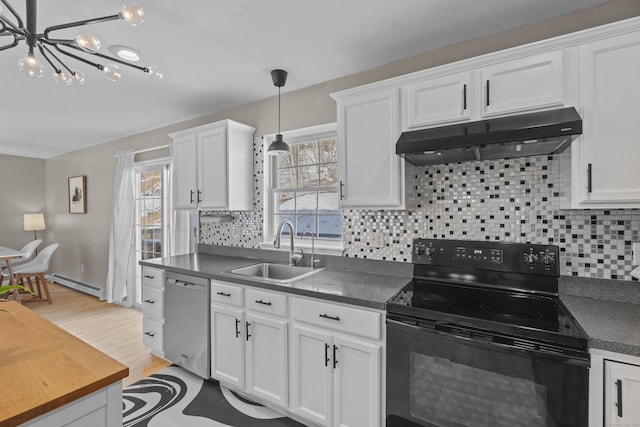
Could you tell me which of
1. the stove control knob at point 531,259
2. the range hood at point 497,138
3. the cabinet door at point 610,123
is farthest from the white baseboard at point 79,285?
the cabinet door at point 610,123

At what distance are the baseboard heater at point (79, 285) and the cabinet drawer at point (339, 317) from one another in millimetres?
4419

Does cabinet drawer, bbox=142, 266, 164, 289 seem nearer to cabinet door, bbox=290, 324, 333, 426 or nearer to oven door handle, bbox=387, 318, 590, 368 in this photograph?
cabinet door, bbox=290, 324, 333, 426

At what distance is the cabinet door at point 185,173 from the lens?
3148 mm

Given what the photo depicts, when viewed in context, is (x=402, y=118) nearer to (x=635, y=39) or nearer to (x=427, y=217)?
(x=427, y=217)

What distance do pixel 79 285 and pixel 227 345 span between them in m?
4.61

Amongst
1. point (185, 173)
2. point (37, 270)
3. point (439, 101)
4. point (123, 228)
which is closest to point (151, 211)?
point (123, 228)

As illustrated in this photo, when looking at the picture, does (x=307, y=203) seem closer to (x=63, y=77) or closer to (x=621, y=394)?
(x=63, y=77)

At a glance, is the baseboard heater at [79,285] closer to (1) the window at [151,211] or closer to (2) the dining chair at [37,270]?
(2) the dining chair at [37,270]

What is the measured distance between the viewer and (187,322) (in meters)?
2.58

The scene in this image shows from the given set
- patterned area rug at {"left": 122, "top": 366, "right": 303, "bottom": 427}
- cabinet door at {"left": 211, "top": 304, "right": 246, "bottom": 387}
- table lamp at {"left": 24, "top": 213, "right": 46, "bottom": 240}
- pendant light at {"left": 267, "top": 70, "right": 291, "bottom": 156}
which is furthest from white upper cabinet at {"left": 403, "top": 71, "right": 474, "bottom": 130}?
table lamp at {"left": 24, "top": 213, "right": 46, "bottom": 240}

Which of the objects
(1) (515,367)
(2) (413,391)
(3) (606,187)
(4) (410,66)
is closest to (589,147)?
(3) (606,187)

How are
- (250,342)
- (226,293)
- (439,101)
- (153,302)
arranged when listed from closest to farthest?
(439,101) < (250,342) < (226,293) < (153,302)

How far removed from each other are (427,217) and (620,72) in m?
1.16

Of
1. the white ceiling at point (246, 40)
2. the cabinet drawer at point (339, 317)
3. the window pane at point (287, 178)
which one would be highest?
the white ceiling at point (246, 40)
